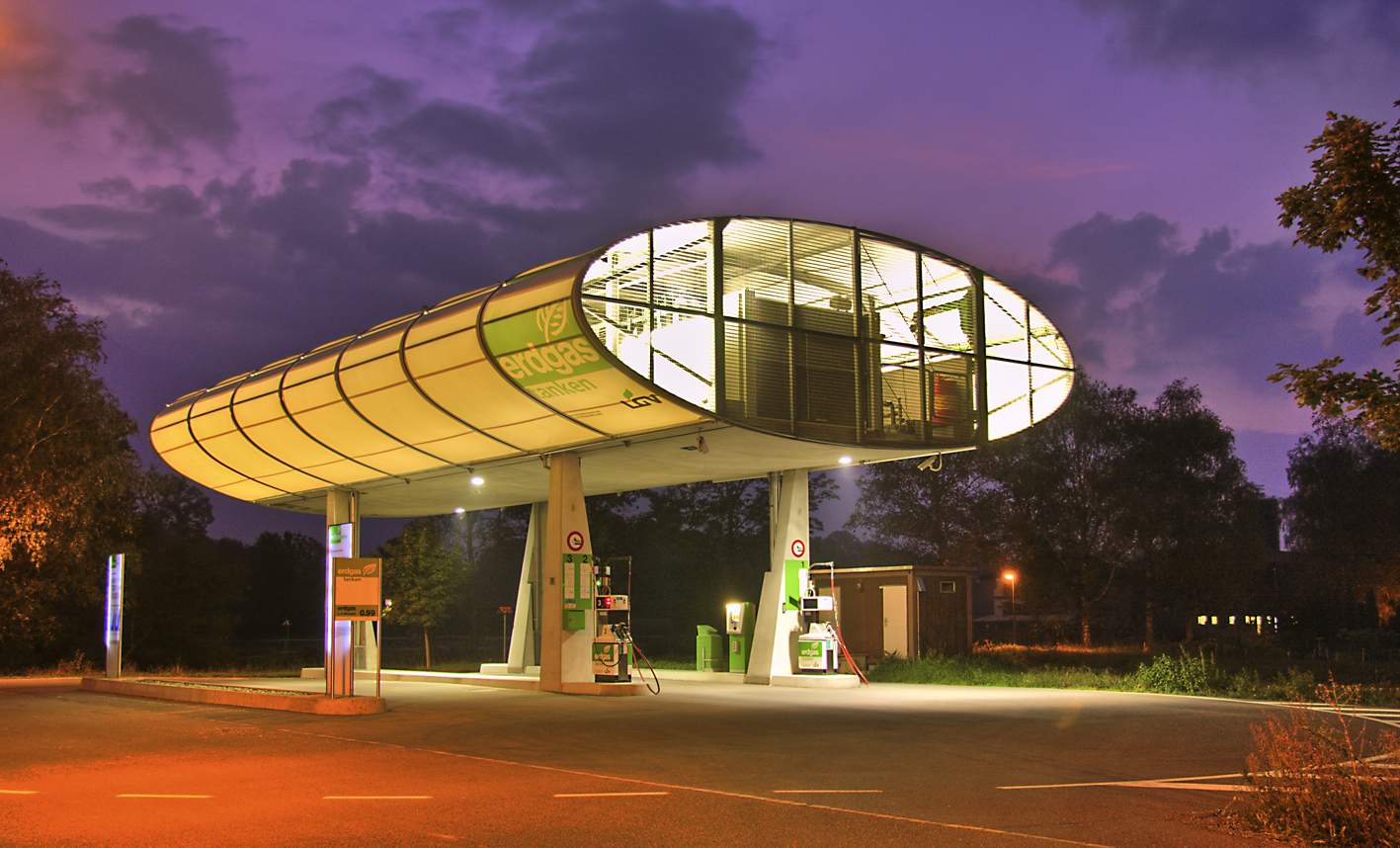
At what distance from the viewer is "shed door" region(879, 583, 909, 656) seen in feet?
86.2

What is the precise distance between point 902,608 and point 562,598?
9347 mm

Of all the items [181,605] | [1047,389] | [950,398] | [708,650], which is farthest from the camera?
[181,605]

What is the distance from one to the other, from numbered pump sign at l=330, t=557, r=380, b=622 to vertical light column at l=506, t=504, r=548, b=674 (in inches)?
484

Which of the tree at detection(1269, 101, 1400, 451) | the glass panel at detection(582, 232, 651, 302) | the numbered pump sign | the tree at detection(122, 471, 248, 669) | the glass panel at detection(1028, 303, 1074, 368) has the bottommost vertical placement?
the tree at detection(122, 471, 248, 669)

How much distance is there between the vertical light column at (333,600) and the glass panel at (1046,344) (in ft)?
43.2

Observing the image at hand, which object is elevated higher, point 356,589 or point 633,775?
point 356,589

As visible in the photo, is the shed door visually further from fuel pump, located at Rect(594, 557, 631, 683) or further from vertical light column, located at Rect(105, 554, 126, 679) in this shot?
vertical light column, located at Rect(105, 554, 126, 679)

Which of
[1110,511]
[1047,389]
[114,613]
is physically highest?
[1047,389]

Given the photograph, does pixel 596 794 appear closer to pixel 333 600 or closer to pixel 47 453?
pixel 333 600

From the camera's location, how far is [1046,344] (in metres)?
21.6

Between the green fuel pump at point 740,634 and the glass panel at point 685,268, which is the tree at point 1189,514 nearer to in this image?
the green fuel pump at point 740,634

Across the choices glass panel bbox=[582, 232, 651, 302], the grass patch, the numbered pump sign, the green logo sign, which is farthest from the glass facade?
the grass patch

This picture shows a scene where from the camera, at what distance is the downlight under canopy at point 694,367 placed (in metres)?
17.7

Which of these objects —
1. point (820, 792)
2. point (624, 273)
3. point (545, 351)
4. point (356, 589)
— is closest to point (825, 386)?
point (624, 273)
